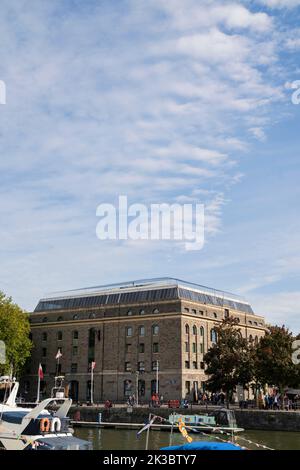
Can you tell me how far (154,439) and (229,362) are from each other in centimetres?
1907

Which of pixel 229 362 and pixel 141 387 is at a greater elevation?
pixel 229 362

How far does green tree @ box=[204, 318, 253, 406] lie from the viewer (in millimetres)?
61469

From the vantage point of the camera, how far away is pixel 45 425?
26.9 metres

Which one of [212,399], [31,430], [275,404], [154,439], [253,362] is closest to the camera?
[31,430]


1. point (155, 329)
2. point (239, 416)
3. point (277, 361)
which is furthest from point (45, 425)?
point (155, 329)

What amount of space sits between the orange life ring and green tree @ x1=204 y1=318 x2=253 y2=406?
122 ft

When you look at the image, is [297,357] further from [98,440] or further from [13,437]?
[13,437]

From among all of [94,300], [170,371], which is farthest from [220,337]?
[94,300]

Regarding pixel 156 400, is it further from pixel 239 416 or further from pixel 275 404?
pixel 275 404

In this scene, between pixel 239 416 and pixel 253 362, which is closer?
pixel 239 416

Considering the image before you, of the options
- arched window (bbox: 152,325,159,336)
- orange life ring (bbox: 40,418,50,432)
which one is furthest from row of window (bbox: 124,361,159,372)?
orange life ring (bbox: 40,418,50,432)

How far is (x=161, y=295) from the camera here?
261ft

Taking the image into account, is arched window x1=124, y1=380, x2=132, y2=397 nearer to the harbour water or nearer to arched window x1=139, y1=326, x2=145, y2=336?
arched window x1=139, y1=326, x2=145, y2=336
